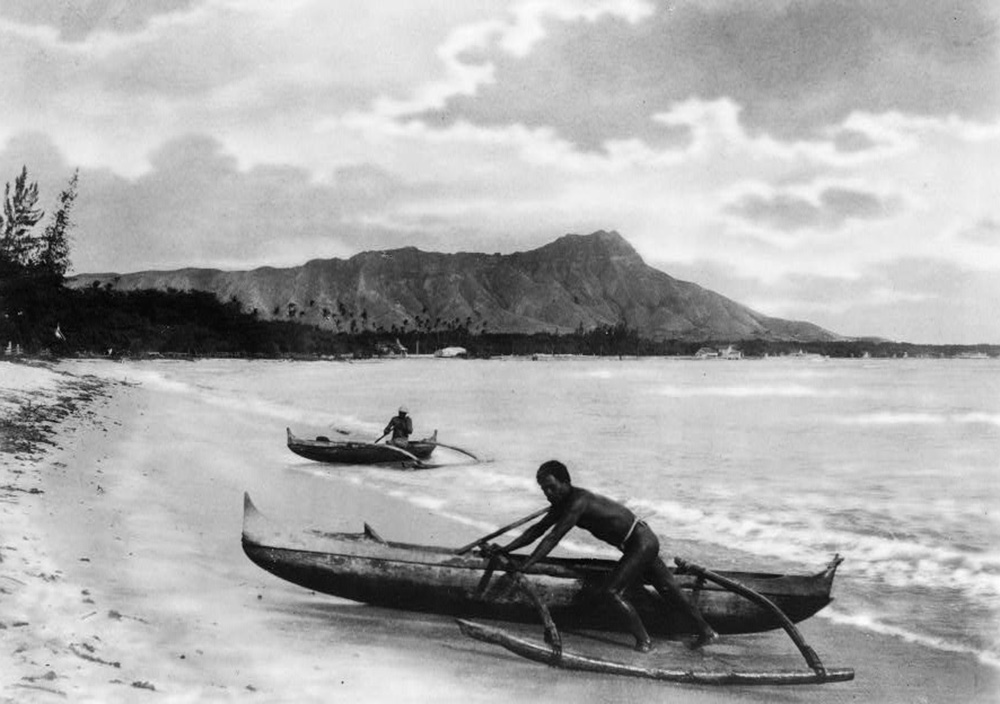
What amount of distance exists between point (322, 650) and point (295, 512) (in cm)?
499

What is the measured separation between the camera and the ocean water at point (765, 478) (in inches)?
318

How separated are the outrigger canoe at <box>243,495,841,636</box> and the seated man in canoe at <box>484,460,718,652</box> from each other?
3.9 inches

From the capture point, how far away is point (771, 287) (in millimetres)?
10336

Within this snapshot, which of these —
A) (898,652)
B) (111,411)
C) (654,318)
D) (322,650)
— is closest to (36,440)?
(322,650)

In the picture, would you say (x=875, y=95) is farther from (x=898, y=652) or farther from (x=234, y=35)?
(x=234, y=35)

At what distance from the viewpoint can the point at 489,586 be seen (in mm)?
5367

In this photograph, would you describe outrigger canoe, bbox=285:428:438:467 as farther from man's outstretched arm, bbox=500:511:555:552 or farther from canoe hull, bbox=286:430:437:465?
man's outstretched arm, bbox=500:511:555:552

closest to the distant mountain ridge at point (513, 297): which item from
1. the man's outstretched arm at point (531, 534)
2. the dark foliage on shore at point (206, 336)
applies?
the dark foliage on shore at point (206, 336)

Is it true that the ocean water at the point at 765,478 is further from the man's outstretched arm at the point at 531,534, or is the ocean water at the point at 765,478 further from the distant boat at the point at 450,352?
the distant boat at the point at 450,352

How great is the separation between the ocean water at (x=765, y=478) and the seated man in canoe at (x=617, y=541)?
7.52 ft

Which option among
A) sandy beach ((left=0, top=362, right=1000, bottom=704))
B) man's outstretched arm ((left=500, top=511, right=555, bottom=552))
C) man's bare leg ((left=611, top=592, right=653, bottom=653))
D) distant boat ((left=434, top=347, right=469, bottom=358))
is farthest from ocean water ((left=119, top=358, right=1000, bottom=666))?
distant boat ((left=434, top=347, right=469, bottom=358))

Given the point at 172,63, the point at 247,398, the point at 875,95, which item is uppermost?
the point at 875,95

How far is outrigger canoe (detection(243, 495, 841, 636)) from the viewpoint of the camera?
5383 mm

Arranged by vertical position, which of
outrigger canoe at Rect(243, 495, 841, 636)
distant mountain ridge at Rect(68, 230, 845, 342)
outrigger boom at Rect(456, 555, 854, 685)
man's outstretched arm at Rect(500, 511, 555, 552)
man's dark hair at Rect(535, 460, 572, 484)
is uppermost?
distant mountain ridge at Rect(68, 230, 845, 342)
